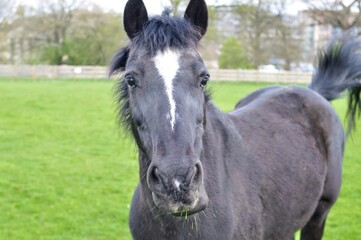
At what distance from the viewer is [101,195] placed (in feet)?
23.2

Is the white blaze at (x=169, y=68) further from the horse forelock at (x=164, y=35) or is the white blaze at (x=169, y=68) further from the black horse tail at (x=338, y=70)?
the black horse tail at (x=338, y=70)

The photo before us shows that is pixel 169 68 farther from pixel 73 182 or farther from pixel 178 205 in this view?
pixel 73 182

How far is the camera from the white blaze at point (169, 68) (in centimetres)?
235

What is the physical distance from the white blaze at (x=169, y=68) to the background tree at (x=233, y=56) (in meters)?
38.2

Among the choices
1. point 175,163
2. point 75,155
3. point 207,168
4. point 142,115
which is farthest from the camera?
point 75,155

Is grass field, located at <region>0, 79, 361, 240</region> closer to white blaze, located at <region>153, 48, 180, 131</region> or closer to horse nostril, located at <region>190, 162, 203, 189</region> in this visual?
white blaze, located at <region>153, 48, 180, 131</region>

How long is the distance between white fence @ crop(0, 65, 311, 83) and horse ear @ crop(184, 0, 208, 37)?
30.6 meters

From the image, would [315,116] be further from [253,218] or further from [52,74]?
[52,74]

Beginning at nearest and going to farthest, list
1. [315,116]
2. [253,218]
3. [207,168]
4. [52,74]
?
[207,168]
[253,218]
[315,116]
[52,74]

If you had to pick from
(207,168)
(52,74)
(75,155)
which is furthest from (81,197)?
(52,74)

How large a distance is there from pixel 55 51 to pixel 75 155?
127 feet

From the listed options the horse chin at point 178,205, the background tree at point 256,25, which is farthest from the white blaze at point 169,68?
the background tree at point 256,25

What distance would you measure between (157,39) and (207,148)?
33.3 inches

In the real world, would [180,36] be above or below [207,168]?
above
